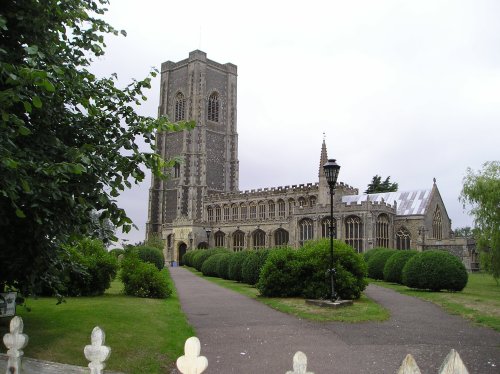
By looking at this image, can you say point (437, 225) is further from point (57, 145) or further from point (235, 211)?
point (57, 145)

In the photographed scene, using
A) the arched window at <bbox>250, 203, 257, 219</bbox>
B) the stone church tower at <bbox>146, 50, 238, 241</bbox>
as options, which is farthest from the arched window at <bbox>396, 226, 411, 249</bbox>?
the stone church tower at <bbox>146, 50, 238, 241</bbox>

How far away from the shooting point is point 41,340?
8.01m

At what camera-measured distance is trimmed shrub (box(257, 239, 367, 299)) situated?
16688 millimetres

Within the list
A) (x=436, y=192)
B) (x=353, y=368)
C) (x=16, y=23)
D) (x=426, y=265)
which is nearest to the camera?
(x=16, y=23)

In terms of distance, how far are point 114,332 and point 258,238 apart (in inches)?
2047

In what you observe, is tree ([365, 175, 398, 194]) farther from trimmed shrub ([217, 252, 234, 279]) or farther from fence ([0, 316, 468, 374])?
fence ([0, 316, 468, 374])

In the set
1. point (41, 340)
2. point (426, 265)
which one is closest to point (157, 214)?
point (426, 265)

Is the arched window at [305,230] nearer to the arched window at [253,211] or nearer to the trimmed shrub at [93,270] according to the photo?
the arched window at [253,211]

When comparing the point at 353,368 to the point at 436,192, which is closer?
the point at 353,368

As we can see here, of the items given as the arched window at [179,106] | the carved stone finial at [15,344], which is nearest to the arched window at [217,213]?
the arched window at [179,106]

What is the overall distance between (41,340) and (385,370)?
5.76 m

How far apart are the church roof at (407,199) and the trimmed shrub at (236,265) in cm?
2347

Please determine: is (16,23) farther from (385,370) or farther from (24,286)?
(385,370)

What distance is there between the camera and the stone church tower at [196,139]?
230 feet
